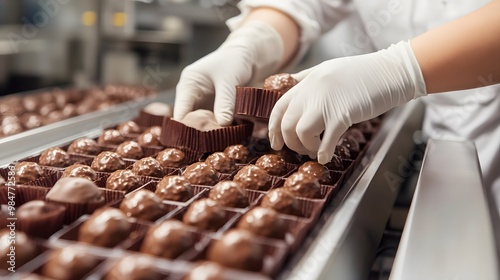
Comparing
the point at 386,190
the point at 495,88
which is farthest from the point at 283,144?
the point at 495,88

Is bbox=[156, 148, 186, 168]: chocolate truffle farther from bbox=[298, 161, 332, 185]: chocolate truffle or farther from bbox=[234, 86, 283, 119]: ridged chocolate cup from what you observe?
bbox=[298, 161, 332, 185]: chocolate truffle

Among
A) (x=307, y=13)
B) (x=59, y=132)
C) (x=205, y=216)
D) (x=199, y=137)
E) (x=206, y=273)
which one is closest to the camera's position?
(x=206, y=273)

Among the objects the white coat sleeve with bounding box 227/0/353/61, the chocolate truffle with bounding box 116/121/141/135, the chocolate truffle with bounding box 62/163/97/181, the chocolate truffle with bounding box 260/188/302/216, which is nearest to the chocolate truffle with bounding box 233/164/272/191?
the chocolate truffle with bounding box 260/188/302/216

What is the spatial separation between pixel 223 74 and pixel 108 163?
2.10ft

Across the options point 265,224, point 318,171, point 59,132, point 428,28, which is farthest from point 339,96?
point 428,28

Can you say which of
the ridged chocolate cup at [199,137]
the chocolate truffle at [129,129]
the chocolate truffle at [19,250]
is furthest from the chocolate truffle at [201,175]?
the chocolate truffle at [129,129]

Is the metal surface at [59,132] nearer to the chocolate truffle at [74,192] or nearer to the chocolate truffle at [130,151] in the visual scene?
the chocolate truffle at [130,151]

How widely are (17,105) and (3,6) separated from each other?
1290mm

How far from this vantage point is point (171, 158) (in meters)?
1.60

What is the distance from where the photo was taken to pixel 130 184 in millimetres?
1353

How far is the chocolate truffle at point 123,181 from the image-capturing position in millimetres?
1343

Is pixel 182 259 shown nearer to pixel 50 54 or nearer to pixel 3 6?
pixel 3 6

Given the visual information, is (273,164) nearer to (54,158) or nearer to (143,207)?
(143,207)

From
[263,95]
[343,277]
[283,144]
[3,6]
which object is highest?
[3,6]
